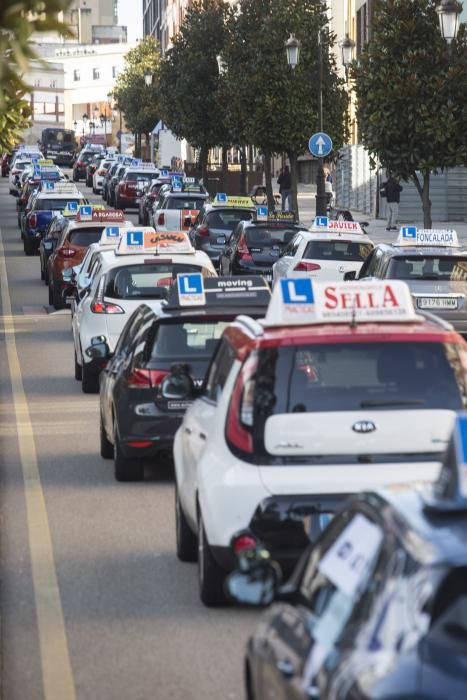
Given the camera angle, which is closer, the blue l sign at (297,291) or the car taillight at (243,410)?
the car taillight at (243,410)

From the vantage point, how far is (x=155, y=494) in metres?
12.9

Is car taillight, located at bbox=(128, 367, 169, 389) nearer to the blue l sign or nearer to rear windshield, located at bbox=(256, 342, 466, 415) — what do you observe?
the blue l sign

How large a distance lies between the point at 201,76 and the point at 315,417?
198 feet

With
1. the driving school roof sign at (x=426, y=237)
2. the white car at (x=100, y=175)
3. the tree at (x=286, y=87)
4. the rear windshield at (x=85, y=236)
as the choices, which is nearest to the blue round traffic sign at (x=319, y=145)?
the tree at (x=286, y=87)

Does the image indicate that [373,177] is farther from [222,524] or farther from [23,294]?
[222,524]

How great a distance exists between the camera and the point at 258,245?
3072 cm

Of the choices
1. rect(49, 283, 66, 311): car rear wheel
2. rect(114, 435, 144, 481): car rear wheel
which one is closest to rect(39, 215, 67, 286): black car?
rect(49, 283, 66, 311): car rear wheel

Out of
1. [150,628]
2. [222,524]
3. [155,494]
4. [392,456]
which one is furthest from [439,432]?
[155,494]

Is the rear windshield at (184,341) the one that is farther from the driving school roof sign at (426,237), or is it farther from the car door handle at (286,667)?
the driving school roof sign at (426,237)

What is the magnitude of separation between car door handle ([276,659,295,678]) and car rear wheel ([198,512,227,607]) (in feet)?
11.7

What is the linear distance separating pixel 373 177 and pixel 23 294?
31041 millimetres

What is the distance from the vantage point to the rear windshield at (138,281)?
18.0 m

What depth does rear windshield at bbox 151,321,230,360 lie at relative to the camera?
12906 mm

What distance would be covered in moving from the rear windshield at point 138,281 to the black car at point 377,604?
12513mm
